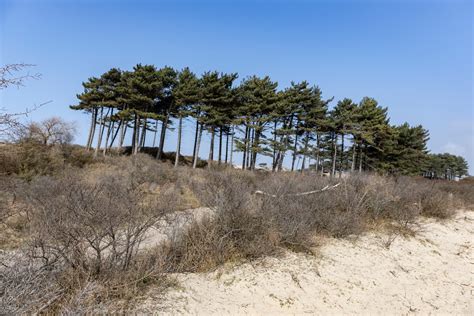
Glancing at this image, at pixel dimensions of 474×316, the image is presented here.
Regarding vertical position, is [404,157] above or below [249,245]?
above

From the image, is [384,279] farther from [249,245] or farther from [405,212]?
[405,212]

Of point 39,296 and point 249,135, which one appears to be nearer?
point 39,296

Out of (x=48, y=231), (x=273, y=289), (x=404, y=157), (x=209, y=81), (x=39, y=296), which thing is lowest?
(x=273, y=289)

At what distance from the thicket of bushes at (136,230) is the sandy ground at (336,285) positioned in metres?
0.35

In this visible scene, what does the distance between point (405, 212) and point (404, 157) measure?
35573mm

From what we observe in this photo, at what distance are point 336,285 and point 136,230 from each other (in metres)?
3.72

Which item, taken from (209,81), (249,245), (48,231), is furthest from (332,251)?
(209,81)

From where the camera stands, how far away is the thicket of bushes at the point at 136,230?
3.72 m

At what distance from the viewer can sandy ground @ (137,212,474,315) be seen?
4.62 m

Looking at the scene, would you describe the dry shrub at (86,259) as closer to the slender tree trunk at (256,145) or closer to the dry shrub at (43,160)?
the dry shrub at (43,160)

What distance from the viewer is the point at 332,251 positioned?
6965mm

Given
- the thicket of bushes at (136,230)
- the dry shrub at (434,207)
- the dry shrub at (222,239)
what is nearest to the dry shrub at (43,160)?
the thicket of bushes at (136,230)

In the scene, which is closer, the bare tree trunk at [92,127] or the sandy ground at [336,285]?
the sandy ground at [336,285]

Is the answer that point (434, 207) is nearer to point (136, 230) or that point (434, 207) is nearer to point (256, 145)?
point (136, 230)
